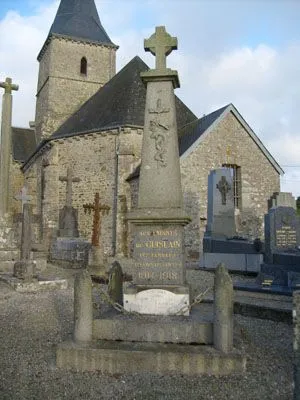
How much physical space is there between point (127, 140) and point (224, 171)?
235 inches

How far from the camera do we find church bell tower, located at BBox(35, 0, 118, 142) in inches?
1070

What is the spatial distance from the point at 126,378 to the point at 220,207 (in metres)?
9.78

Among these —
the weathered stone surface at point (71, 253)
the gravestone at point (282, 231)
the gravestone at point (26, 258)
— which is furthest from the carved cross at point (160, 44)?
the weathered stone surface at point (71, 253)

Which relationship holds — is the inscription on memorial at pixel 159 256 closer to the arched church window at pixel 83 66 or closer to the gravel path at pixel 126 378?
the gravel path at pixel 126 378

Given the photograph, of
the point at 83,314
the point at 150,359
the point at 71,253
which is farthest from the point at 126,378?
the point at 71,253

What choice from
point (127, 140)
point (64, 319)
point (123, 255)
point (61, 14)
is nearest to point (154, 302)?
point (64, 319)

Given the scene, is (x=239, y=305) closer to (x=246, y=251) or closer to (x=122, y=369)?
(x=122, y=369)

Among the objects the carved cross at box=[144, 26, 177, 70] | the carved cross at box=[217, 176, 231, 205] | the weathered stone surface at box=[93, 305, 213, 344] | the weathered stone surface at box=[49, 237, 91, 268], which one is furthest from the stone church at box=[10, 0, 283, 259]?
the weathered stone surface at box=[93, 305, 213, 344]

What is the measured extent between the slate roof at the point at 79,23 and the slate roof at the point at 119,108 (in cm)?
802

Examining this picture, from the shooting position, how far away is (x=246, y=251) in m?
10.6

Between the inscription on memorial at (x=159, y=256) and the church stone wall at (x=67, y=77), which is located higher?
the church stone wall at (x=67, y=77)

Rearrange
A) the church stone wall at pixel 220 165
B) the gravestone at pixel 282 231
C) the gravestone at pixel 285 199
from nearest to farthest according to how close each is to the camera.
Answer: the gravestone at pixel 282 231, the gravestone at pixel 285 199, the church stone wall at pixel 220 165

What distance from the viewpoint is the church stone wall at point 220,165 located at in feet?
52.7

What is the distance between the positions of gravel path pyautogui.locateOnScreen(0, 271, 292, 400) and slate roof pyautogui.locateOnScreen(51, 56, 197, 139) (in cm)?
1386
